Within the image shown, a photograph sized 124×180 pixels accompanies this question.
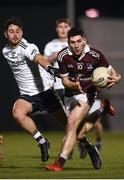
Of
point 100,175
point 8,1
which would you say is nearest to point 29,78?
point 100,175

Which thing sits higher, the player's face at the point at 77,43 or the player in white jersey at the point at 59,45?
the player's face at the point at 77,43

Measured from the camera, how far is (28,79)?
15.3 metres

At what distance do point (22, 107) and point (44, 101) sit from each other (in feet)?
1.93

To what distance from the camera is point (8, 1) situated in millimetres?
31328

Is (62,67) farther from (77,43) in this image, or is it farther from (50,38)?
(50,38)

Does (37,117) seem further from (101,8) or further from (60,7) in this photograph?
(101,8)

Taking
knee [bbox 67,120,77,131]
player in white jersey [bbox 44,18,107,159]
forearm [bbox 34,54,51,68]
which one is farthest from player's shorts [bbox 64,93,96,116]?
player in white jersey [bbox 44,18,107,159]

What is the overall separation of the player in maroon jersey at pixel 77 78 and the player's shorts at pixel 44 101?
4.26 feet

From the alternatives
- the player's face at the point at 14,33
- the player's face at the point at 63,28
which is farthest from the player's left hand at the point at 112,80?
the player's face at the point at 63,28

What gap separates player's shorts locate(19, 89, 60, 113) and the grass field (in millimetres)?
827

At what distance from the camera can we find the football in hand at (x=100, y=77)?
1344cm

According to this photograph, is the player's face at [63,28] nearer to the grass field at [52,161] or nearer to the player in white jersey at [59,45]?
the player in white jersey at [59,45]

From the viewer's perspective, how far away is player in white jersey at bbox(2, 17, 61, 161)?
14.9 metres

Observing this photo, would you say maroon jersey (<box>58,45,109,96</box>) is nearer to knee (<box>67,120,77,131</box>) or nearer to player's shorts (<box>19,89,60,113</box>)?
knee (<box>67,120,77,131</box>)
